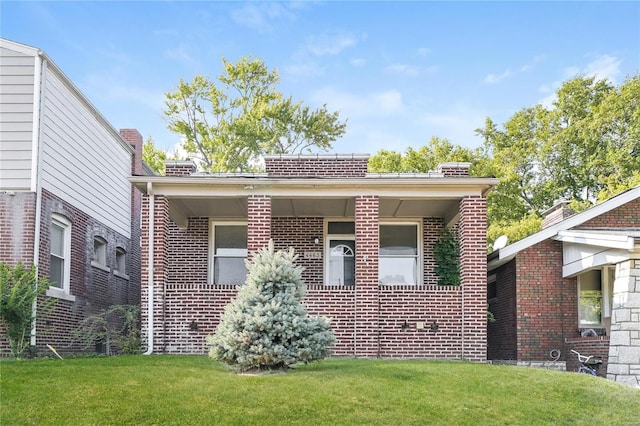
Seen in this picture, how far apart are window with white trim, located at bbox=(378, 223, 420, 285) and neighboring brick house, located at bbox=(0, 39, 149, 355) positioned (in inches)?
273

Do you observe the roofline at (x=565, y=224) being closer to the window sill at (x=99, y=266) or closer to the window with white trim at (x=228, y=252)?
the window with white trim at (x=228, y=252)

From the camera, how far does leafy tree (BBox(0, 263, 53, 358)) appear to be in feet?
37.2

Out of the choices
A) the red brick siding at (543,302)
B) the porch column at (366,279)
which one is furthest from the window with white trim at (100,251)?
the red brick siding at (543,302)

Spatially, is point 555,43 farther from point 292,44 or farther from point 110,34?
point 110,34

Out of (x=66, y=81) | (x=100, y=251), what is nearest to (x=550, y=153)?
(x=100, y=251)

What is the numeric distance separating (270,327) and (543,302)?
7254mm

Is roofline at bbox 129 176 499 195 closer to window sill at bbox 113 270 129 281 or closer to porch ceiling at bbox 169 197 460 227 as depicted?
porch ceiling at bbox 169 197 460 227

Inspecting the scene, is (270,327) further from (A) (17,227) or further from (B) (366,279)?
(A) (17,227)

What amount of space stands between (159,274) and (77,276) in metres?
2.65

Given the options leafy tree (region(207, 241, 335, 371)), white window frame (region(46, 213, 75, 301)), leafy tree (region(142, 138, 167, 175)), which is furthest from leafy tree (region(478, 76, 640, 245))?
leafy tree (region(207, 241, 335, 371))

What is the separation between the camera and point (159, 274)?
43.2 feet

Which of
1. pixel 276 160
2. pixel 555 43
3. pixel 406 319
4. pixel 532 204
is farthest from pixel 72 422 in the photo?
pixel 532 204

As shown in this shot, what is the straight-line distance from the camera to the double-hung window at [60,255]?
1342cm

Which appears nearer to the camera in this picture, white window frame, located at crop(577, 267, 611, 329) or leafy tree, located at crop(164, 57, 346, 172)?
white window frame, located at crop(577, 267, 611, 329)
